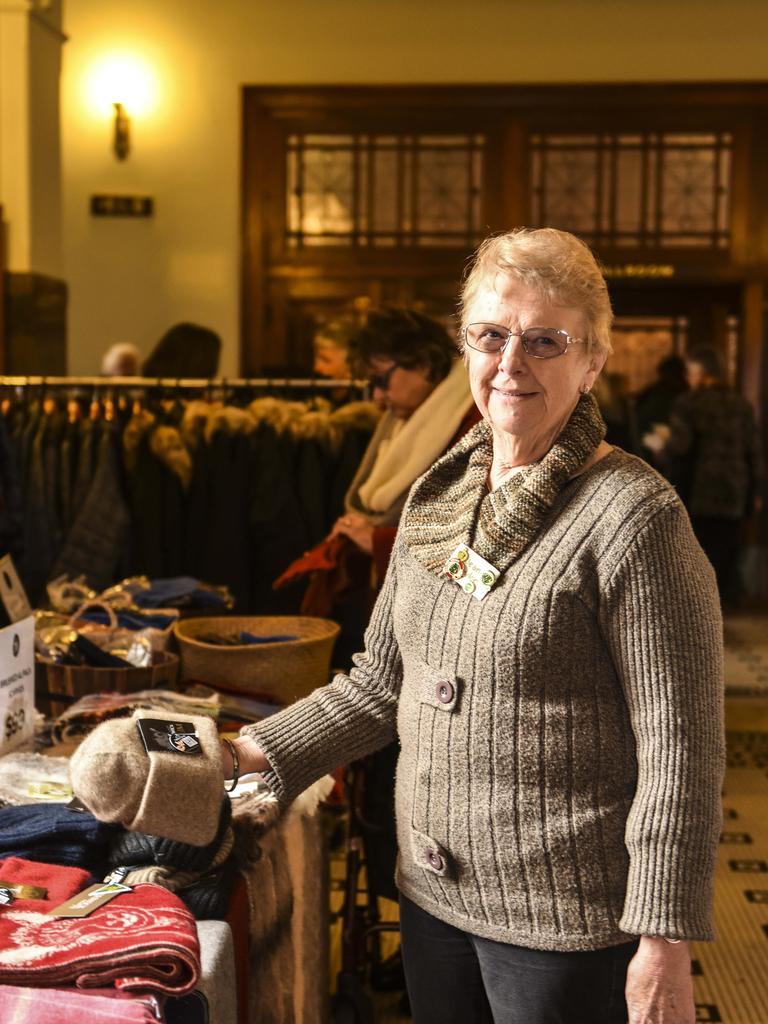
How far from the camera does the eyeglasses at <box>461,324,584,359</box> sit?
1540 mm

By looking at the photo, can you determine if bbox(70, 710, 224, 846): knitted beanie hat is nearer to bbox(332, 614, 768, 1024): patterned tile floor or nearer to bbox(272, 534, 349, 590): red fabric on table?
bbox(332, 614, 768, 1024): patterned tile floor

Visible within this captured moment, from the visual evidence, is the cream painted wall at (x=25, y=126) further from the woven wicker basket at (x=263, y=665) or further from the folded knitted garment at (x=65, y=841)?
the folded knitted garment at (x=65, y=841)

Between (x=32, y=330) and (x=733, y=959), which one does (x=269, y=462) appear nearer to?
(x=32, y=330)

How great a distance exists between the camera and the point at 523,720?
1513mm

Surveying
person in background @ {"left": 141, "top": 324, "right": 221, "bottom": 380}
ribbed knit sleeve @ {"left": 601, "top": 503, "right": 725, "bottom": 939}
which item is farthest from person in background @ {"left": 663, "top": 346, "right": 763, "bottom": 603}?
ribbed knit sleeve @ {"left": 601, "top": 503, "right": 725, "bottom": 939}

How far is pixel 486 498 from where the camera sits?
5.35 feet

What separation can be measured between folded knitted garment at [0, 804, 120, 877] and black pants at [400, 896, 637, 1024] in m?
0.46

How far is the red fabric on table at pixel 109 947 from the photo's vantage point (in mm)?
1386

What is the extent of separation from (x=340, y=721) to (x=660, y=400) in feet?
20.4

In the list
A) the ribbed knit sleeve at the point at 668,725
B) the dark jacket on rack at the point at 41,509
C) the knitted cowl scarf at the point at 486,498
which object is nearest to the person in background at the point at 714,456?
the dark jacket on rack at the point at 41,509

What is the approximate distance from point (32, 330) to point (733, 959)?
3.87 meters

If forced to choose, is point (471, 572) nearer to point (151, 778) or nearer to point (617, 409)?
point (151, 778)

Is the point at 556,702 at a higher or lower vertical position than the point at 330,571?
higher

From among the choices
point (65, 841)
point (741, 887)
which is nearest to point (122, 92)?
point (741, 887)
